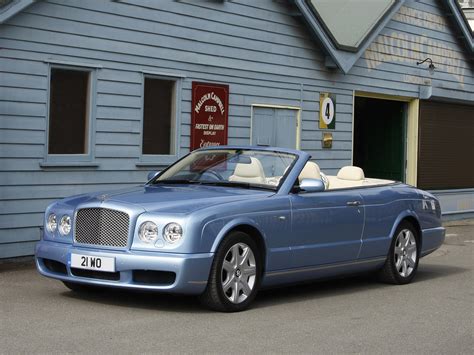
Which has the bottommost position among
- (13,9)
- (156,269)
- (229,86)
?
(156,269)

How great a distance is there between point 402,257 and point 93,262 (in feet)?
13.3

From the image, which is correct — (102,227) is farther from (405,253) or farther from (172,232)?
(405,253)

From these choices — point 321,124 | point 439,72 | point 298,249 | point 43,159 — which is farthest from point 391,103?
point 298,249

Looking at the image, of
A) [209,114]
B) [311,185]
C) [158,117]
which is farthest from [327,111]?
[311,185]

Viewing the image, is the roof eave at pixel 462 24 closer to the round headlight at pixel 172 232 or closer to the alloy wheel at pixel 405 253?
the alloy wheel at pixel 405 253

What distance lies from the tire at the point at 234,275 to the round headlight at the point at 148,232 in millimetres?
558

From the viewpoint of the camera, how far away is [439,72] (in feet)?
68.6

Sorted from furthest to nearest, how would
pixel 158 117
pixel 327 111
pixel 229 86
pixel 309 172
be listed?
pixel 327 111, pixel 229 86, pixel 158 117, pixel 309 172

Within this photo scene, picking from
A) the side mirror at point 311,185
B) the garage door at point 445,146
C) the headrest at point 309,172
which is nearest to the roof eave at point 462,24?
the garage door at point 445,146

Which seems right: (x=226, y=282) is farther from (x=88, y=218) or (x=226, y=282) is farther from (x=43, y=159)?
(x=43, y=159)

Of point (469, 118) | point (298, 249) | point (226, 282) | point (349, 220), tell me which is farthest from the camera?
point (469, 118)

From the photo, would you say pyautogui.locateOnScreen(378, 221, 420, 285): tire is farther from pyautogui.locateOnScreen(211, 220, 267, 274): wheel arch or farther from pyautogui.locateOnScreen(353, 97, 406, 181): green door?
pyautogui.locateOnScreen(353, 97, 406, 181): green door

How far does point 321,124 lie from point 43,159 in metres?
6.68

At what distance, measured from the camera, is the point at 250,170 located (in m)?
9.16
